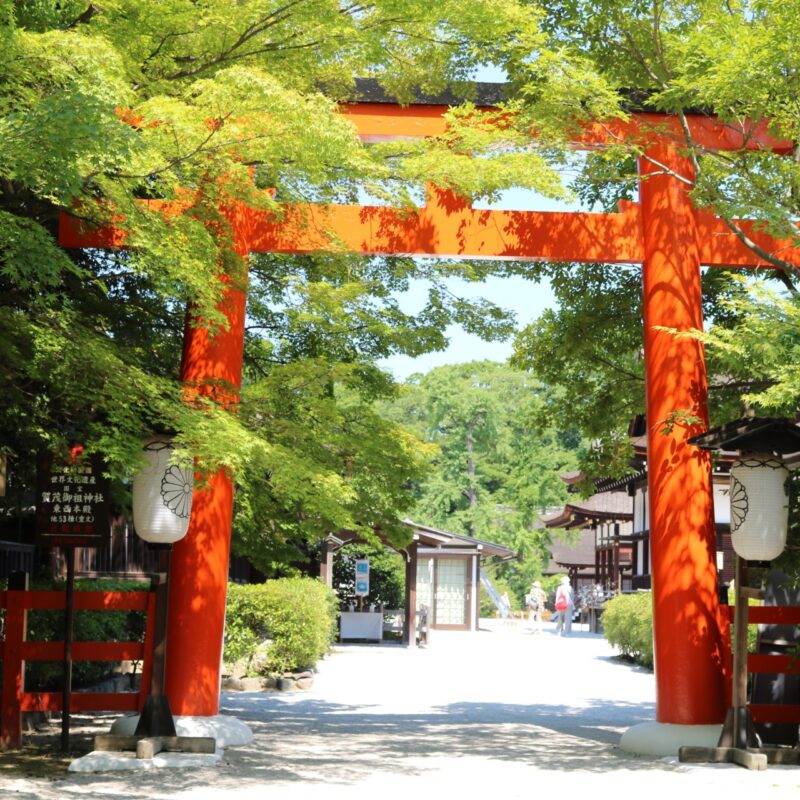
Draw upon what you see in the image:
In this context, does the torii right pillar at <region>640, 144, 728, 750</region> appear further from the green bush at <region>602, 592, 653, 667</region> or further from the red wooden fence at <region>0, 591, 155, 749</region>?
the green bush at <region>602, 592, 653, 667</region>

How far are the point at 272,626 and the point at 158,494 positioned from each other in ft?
26.6

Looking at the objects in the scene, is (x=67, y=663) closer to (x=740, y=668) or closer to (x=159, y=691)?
(x=159, y=691)

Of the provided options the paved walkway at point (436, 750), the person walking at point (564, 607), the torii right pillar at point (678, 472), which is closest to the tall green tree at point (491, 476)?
the person walking at point (564, 607)

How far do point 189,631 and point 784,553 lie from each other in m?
5.06

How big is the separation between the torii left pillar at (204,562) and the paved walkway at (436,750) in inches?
26.9

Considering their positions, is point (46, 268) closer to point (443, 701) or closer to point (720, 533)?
point (443, 701)

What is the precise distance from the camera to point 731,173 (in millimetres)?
9773

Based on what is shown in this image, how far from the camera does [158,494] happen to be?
9180mm

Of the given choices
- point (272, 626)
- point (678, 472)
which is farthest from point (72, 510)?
point (272, 626)

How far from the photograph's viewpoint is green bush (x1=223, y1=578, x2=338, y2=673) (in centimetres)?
1656

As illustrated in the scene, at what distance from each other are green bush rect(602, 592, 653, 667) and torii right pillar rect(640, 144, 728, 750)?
10.4m

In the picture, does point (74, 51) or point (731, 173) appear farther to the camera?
point (731, 173)

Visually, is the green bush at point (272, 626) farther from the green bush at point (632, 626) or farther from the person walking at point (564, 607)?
the person walking at point (564, 607)

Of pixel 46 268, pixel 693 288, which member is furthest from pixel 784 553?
pixel 46 268
